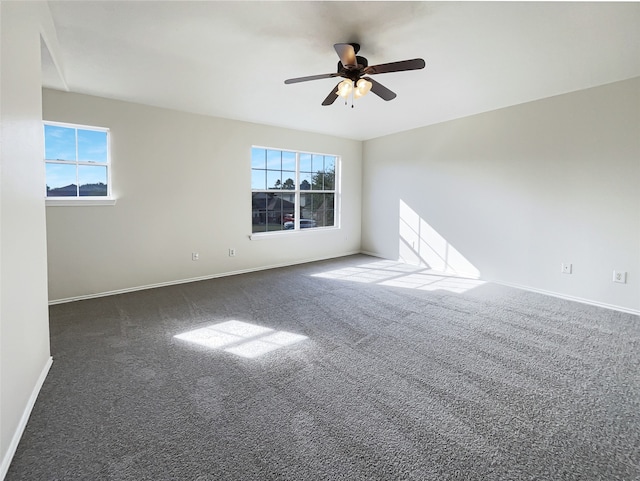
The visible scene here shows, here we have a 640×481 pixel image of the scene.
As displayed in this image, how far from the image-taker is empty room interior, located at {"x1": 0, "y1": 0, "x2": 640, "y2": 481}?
1702mm

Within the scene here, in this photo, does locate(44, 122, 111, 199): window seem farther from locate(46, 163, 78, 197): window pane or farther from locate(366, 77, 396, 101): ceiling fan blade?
locate(366, 77, 396, 101): ceiling fan blade

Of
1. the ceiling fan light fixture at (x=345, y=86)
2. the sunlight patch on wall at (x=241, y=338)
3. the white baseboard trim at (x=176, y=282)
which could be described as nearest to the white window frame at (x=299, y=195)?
the white baseboard trim at (x=176, y=282)

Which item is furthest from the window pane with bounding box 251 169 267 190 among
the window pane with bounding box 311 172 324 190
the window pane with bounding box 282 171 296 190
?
the window pane with bounding box 311 172 324 190

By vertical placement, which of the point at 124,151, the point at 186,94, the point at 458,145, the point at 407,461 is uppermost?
the point at 186,94

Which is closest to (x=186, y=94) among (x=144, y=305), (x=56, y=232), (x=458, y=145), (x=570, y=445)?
(x=56, y=232)

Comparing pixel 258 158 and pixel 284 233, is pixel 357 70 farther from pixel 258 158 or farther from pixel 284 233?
pixel 284 233

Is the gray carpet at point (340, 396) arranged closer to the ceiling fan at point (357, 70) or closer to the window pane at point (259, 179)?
the ceiling fan at point (357, 70)

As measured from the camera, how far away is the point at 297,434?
5.78 feet

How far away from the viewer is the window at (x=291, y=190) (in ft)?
18.4

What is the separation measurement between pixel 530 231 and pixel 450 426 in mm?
3534

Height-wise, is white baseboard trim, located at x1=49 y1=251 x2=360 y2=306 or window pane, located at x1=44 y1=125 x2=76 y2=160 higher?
window pane, located at x1=44 y1=125 x2=76 y2=160

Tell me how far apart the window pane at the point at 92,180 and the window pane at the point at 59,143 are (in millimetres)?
182

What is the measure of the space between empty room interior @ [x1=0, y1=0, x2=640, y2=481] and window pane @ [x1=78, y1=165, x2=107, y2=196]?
0.02 metres

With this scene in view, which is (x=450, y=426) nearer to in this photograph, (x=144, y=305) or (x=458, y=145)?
(x=144, y=305)
